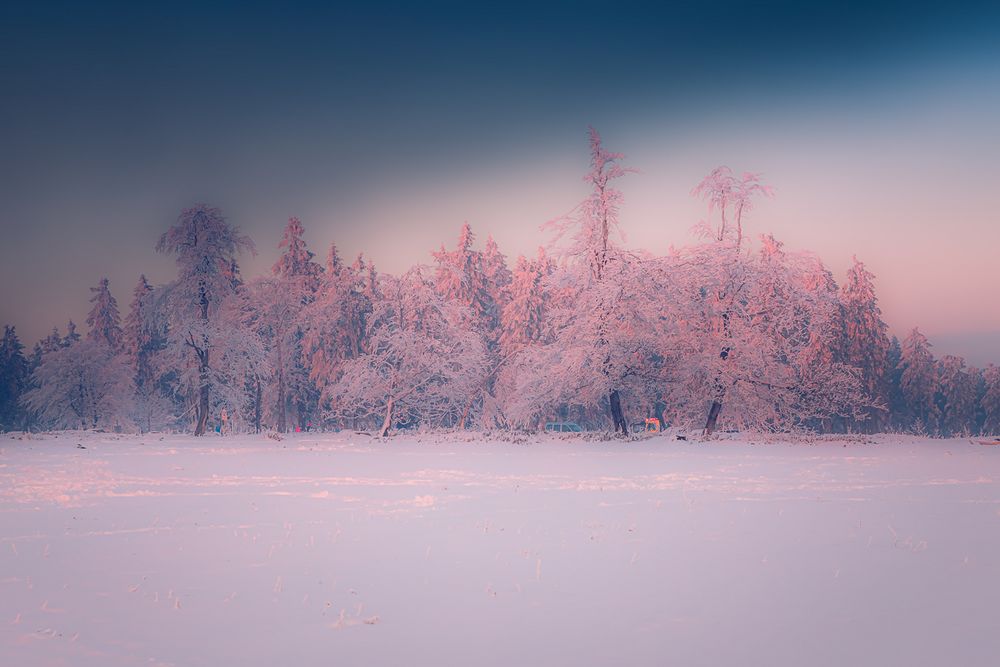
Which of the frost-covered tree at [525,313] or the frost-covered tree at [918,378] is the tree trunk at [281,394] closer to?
the frost-covered tree at [525,313]

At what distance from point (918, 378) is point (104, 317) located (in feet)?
264

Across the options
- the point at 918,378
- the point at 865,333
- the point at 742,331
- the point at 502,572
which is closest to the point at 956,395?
the point at 918,378

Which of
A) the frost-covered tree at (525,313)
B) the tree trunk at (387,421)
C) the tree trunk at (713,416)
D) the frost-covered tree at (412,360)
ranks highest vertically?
the frost-covered tree at (525,313)

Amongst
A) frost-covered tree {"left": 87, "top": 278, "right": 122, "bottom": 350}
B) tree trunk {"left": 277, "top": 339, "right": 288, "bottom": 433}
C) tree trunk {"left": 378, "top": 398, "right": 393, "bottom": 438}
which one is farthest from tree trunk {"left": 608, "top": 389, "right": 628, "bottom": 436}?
frost-covered tree {"left": 87, "top": 278, "right": 122, "bottom": 350}

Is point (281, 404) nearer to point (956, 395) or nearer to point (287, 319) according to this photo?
point (287, 319)

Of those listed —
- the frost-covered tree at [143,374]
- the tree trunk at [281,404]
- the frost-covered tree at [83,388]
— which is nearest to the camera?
the tree trunk at [281,404]

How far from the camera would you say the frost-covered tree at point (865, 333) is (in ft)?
208

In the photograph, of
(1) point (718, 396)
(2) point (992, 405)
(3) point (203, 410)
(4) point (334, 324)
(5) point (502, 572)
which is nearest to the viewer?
(5) point (502, 572)

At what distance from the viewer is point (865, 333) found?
6456cm

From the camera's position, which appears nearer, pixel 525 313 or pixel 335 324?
pixel 335 324

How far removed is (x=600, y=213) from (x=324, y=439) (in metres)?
21.4

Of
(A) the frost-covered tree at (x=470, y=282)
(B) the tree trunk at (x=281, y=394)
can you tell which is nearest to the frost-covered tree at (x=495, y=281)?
(A) the frost-covered tree at (x=470, y=282)

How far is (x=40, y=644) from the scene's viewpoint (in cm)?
749

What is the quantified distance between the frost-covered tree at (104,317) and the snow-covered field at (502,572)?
65.1m
